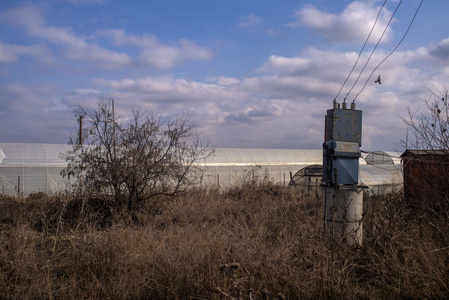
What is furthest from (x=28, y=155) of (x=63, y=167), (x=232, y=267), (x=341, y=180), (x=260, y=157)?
(x=232, y=267)

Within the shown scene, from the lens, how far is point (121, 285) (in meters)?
4.80

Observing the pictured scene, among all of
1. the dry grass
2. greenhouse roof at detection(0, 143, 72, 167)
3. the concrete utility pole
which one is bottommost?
the dry grass

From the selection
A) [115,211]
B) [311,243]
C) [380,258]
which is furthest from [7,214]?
[380,258]

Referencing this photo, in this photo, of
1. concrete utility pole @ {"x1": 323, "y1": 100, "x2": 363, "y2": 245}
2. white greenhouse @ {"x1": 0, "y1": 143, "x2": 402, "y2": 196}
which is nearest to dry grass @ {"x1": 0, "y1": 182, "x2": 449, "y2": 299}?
concrete utility pole @ {"x1": 323, "y1": 100, "x2": 363, "y2": 245}

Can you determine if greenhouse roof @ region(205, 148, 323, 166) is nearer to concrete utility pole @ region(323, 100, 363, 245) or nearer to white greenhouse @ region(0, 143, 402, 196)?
white greenhouse @ region(0, 143, 402, 196)

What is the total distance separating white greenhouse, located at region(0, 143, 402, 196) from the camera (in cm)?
→ 1813

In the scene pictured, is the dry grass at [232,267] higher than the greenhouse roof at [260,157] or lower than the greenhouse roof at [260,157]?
lower

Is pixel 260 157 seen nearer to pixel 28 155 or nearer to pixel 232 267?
pixel 28 155

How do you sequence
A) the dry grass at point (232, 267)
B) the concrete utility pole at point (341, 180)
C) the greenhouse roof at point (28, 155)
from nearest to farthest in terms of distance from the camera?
the dry grass at point (232, 267), the concrete utility pole at point (341, 180), the greenhouse roof at point (28, 155)

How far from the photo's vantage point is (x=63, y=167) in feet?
67.1

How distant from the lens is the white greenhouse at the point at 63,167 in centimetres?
1813

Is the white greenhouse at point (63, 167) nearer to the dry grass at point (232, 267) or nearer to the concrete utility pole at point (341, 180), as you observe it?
the concrete utility pole at point (341, 180)

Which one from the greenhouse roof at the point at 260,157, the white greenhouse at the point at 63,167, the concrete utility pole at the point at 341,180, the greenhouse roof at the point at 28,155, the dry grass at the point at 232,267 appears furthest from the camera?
the greenhouse roof at the point at 260,157

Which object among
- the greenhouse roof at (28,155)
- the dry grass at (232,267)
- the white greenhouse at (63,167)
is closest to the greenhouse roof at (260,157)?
the white greenhouse at (63,167)
